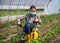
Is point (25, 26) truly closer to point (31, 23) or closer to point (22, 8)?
point (31, 23)

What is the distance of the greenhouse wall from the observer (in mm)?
22330

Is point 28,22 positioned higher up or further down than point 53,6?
further down

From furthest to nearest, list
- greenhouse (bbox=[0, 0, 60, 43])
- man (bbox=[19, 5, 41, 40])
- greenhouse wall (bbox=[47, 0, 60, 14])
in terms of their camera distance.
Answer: greenhouse wall (bbox=[47, 0, 60, 14]) < greenhouse (bbox=[0, 0, 60, 43]) < man (bbox=[19, 5, 41, 40])

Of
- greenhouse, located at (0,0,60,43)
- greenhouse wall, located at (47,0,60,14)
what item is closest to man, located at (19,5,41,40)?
greenhouse, located at (0,0,60,43)

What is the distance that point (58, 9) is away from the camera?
23719 mm

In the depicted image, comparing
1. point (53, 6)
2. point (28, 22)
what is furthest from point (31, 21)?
point (53, 6)

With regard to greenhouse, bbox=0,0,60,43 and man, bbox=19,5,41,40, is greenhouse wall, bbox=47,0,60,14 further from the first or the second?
man, bbox=19,5,41,40

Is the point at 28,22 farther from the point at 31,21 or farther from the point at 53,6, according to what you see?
the point at 53,6

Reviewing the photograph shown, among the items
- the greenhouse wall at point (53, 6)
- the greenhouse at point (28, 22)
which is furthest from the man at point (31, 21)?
the greenhouse wall at point (53, 6)

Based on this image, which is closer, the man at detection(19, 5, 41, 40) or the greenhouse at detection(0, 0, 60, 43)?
the man at detection(19, 5, 41, 40)

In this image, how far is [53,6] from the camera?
2308 centimetres

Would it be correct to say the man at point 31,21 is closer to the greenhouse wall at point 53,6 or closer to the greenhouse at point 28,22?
the greenhouse at point 28,22

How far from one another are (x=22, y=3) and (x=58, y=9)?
761 centimetres

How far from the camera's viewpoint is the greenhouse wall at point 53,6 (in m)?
22.3
